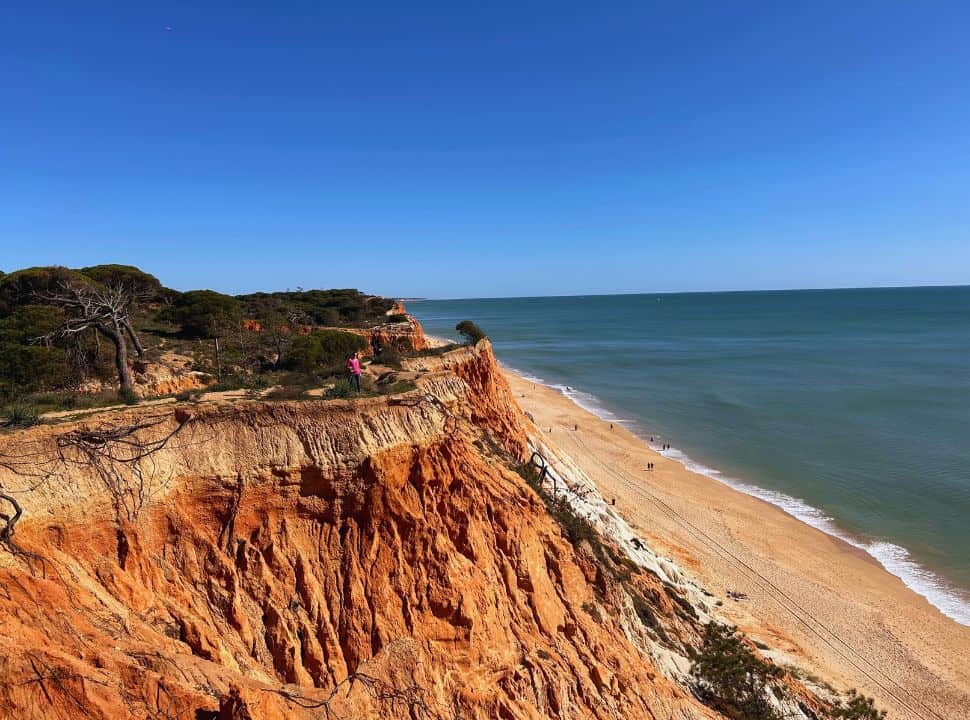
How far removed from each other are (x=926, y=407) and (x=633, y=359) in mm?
38861

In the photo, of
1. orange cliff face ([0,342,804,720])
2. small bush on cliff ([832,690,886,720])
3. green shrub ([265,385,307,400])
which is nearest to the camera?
orange cliff face ([0,342,804,720])

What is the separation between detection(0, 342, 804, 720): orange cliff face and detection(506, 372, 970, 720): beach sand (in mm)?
9316

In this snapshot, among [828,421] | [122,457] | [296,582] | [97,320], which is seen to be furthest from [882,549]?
[97,320]

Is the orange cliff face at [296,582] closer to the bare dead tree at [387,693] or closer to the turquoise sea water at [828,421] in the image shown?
the bare dead tree at [387,693]

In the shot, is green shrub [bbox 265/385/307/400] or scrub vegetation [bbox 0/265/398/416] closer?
green shrub [bbox 265/385/307/400]

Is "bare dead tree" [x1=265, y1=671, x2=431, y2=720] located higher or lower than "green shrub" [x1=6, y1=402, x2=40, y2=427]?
lower

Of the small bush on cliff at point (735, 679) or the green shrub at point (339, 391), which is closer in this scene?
the green shrub at point (339, 391)

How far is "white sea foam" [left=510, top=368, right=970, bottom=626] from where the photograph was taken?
69.3 ft

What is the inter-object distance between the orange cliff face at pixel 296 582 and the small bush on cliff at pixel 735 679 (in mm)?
983

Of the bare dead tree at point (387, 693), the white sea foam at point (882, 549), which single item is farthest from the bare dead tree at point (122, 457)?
the white sea foam at point (882, 549)

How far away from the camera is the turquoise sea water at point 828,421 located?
1053 inches

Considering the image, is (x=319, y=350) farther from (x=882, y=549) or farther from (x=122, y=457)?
(x=882, y=549)

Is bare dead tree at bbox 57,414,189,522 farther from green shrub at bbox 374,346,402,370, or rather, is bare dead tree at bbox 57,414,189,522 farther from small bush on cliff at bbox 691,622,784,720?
small bush on cliff at bbox 691,622,784,720

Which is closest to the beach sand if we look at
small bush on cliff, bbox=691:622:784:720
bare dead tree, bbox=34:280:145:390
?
small bush on cliff, bbox=691:622:784:720
